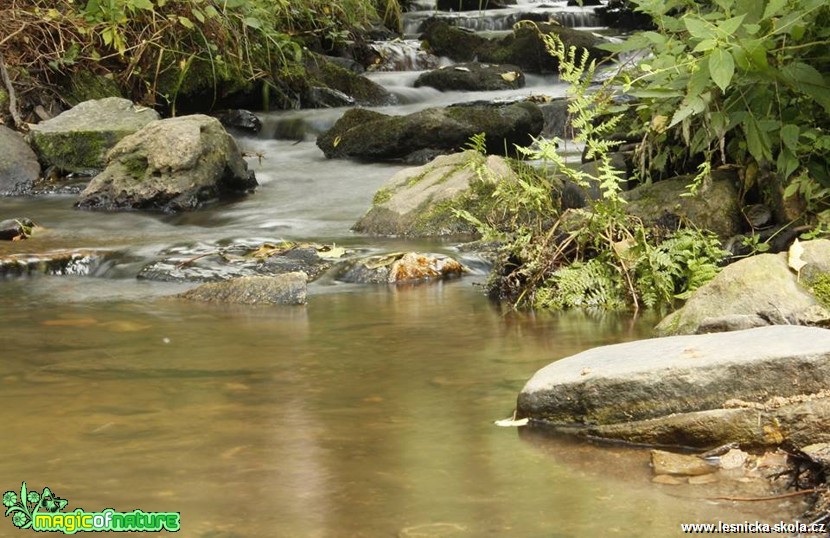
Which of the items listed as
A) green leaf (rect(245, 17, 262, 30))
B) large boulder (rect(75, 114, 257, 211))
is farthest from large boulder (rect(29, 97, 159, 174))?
green leaf (rect(245, 17, 262, 30))

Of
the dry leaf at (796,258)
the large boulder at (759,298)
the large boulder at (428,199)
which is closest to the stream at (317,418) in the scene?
the large boulder at (759,298)

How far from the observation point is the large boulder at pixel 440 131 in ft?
38.9

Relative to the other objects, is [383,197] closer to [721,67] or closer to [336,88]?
[721,67]

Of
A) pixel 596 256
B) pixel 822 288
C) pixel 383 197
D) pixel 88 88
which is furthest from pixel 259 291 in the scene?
pixel 88 88

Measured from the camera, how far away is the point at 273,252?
7246 millimetres

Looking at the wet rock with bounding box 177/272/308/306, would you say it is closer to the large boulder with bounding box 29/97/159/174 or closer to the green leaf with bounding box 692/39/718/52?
the green leaf with bounding box 692/39/718/52

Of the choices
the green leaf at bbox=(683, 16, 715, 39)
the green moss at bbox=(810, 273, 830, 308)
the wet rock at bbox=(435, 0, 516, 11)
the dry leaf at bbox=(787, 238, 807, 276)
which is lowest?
the green moss at bbox=(810, 273, 830, 308)

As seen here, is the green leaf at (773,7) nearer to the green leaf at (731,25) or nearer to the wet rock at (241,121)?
the green leaf at (731,25)

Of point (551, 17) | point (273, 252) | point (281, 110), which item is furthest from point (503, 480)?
point (551, 17)

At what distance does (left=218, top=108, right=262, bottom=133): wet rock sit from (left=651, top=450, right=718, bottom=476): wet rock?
37.4 ft

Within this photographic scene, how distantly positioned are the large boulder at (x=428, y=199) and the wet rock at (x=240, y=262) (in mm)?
1003

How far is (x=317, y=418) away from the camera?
3654 millimetres

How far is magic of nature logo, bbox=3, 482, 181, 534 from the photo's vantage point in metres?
2.75

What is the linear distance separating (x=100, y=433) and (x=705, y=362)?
1880mm
